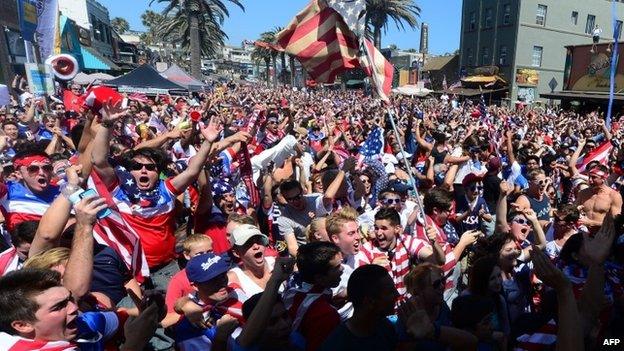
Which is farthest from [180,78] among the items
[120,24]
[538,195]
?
[120,24]

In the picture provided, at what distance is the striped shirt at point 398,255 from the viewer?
11.6ft

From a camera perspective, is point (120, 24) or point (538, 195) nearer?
point (538, 195)

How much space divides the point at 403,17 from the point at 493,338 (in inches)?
1596

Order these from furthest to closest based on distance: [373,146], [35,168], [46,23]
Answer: [46,23] → [373,146] → [35,168]

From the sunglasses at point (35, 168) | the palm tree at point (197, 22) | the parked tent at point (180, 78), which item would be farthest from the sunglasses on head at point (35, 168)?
the palm tree at point (197, 22)

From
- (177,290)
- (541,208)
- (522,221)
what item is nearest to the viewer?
(177,290)

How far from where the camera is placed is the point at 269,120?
29.5 ft

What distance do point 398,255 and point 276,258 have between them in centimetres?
113

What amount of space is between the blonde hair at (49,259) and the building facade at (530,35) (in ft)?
117

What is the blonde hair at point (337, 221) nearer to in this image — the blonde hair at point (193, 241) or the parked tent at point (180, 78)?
the blonde hair at point (193, 241)

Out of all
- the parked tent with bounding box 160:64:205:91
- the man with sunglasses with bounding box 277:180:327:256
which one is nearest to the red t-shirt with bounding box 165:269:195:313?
the man with sunglasses with bounding box 277:180:327:256

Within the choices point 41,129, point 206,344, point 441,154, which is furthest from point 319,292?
point 41,129

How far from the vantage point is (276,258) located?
3000 millimetres

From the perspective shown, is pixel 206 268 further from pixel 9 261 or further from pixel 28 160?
pixel 28 160
